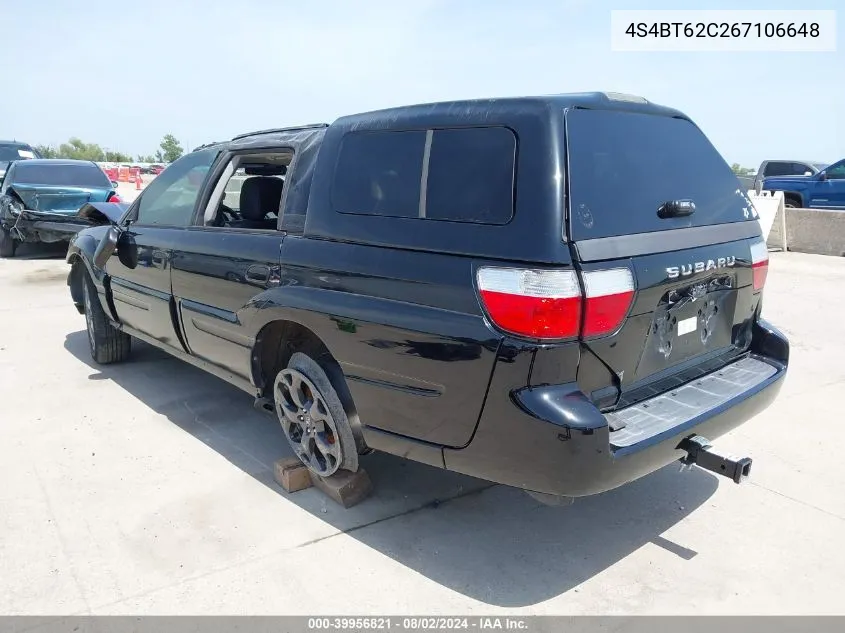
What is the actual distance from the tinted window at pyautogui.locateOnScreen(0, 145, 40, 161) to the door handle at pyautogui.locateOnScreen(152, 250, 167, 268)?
49.6 feet

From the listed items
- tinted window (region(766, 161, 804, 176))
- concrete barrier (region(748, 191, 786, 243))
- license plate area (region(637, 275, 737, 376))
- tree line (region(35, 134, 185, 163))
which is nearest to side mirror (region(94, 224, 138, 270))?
license plate area (region(637, 275, 737, 376))

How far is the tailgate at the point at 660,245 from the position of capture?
2.45 meters

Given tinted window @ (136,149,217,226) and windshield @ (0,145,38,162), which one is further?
windshield @ (0,145,38,162)

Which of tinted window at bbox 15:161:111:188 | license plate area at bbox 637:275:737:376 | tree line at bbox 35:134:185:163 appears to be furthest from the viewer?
tree line at bbox 35:134:185:163

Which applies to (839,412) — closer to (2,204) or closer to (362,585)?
(362,585)

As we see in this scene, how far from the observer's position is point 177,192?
4383mm

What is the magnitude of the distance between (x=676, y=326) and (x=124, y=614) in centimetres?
246

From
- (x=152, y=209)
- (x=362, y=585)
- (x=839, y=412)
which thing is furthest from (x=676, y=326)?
(x=152, y=209)

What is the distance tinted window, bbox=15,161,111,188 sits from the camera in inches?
432

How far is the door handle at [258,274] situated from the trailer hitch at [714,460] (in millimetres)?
2068

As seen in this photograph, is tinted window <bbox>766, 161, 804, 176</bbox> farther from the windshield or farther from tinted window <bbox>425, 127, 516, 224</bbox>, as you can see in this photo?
the windshield

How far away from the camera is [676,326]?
9.21 feet
